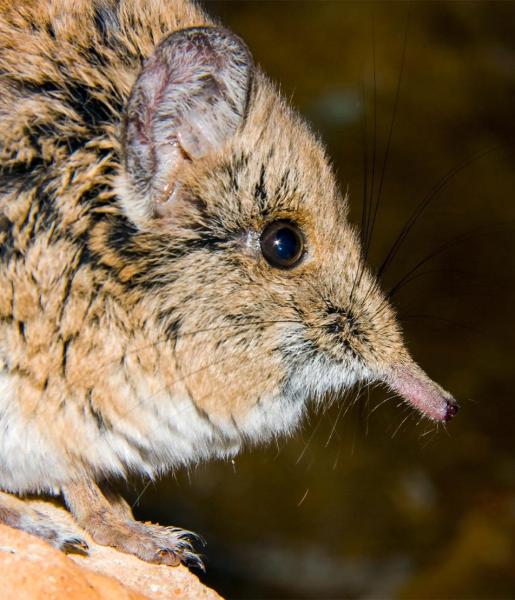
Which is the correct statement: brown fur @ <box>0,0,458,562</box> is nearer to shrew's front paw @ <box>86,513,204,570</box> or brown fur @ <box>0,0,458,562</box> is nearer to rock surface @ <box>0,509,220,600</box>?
shrew's front paw @ <box>86,513,204,570</box>

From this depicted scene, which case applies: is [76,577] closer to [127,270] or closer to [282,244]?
[127,270]

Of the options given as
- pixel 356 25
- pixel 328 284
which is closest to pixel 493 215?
pixel 356 25

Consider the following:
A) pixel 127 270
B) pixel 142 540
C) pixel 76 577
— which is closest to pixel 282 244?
pixel 127 270

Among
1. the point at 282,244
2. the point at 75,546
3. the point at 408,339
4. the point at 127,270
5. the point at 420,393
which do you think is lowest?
the point at 75,546

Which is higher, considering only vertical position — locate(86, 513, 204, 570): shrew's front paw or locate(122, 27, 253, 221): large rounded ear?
locate(122, 27, 253, 221): large rounded ear

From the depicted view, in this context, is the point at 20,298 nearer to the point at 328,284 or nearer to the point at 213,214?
the point at 213,214

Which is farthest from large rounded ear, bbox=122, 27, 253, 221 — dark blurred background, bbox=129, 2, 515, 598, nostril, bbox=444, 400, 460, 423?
dark blurred background, bbox=129, 2, 515, 598

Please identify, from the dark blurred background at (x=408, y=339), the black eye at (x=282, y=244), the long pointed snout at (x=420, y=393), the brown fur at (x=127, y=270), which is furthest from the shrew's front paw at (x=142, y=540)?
the dark blurred background at (x=408, y=339)
